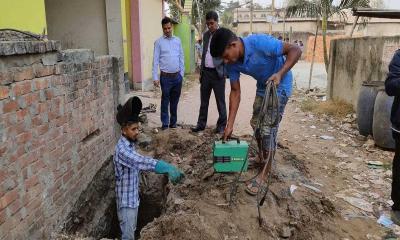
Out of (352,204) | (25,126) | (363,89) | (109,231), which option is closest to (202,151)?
(109,231)

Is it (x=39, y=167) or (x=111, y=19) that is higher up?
(x=111, y=19)

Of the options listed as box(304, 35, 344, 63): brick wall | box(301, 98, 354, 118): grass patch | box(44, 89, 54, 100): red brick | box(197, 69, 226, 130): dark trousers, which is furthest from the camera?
box(304, 35, 344, 63): brick wall

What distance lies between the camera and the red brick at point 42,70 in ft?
10.2

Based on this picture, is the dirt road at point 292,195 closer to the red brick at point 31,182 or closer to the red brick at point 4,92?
the red brick at point 31,182

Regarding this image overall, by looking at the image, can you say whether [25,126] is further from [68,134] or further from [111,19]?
[111,19]

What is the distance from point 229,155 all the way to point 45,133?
1.64 m

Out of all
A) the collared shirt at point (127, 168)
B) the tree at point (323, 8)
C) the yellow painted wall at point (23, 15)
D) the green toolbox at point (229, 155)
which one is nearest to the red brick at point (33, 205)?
the collared shirt at point (127, 168)

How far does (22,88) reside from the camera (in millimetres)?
2875

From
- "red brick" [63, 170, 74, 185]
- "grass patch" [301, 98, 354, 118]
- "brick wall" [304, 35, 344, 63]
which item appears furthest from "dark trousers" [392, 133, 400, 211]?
"brick wall" [304, 35, 344, 63]

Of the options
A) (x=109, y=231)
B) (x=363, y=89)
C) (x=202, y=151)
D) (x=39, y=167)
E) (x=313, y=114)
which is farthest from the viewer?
(x=313, y=114)

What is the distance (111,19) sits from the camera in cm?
936

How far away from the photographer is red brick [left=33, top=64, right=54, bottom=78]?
3102mm

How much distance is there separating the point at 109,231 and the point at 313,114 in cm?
585

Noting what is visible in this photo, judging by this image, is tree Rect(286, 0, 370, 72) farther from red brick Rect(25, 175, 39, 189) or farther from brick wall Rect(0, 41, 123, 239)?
red brick Rect(25, 175, 39, 189)
